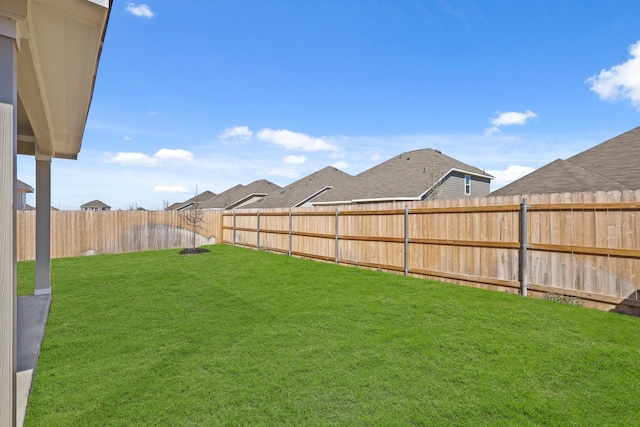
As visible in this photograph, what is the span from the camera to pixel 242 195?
3359 cm

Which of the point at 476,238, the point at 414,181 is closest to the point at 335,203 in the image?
the point at 414,181

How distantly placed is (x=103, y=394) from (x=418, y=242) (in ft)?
Result: 22.6

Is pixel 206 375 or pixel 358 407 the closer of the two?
pixel 358 407

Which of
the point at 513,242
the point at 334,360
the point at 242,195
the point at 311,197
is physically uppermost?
the point at 242,195

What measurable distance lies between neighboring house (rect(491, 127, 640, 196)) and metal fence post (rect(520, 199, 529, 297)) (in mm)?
5865

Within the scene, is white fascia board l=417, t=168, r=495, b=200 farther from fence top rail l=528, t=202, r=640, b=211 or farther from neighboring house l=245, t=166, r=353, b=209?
fence top rail l=528, t=202, r=640, b=211

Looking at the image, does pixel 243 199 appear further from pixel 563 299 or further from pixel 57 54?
pixel 57 54

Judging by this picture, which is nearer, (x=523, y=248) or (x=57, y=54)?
(x=57, y=54)

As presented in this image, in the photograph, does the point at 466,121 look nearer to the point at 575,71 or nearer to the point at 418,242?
the point at 575,71

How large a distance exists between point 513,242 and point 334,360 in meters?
4.83

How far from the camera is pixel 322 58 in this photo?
51.1 ft

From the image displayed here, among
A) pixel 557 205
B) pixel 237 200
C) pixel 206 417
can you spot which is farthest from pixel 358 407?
pixel 237 200

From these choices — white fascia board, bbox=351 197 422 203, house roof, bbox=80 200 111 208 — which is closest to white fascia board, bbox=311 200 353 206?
white fascia board, bbox=351 197 422 203

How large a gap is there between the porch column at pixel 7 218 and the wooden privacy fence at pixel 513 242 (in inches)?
285
